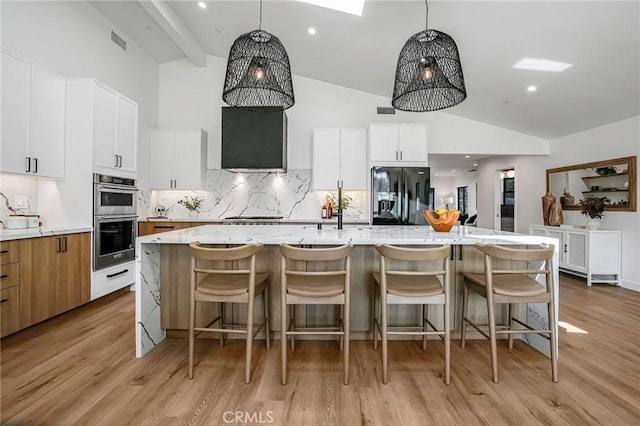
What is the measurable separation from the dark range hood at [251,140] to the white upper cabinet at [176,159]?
26.4 inches

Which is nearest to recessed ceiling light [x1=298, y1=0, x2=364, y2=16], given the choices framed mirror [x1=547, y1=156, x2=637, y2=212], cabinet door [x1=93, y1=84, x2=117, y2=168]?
cabinet door [x1=93, y1=84, x2=117, y2=168]

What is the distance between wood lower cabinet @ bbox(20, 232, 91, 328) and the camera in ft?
8.90

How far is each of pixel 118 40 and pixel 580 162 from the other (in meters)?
7.36

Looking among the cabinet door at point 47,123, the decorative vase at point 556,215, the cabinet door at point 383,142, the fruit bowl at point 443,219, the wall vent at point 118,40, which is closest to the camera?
the fruit bowl at point 443,219

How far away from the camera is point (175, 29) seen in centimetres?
414

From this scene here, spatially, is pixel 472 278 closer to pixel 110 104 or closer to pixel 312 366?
pixel 312 366

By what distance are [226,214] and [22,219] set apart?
2.75 meters

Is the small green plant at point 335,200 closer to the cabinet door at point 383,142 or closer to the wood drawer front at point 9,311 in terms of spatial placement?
the cabinet door at point 383,142

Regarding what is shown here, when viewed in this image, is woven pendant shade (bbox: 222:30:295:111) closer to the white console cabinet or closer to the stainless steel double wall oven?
the stainless steel double wall oven

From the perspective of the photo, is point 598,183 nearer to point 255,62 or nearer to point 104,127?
point 255,62

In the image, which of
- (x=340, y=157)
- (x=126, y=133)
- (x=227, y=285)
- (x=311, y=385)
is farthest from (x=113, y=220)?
(x=340, y=157)

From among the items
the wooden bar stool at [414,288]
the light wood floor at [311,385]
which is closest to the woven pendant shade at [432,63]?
the wooden bar stool at [414,288]

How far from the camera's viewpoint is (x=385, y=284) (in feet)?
6.77

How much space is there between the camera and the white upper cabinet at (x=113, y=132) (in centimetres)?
351
